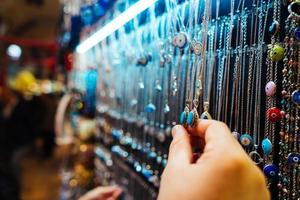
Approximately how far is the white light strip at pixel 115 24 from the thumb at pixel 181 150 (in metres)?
0.59

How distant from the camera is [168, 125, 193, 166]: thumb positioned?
706mm

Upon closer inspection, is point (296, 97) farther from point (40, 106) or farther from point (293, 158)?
point (40, 106)

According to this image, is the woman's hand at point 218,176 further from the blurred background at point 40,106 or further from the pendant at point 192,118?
the blurred background at point 40,106

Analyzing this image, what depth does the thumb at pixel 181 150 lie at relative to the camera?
27.8 inches

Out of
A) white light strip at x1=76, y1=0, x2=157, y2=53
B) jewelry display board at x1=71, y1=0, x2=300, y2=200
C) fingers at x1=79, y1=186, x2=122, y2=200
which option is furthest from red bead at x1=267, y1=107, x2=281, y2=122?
fingers at x1=79, y1=186, x2=122, y2=200

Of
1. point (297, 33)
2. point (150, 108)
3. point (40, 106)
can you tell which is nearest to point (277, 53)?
point (297, 33)

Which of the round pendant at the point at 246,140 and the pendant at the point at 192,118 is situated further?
the round pendant at the point at 246,140

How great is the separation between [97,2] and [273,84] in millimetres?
1242

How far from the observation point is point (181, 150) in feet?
2.40

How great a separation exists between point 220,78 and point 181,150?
0.37 meters

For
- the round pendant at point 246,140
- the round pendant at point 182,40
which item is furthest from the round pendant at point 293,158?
the round pendant at point 182,40

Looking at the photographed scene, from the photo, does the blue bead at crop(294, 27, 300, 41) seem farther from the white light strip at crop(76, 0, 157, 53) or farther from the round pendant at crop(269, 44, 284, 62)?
the white light strip at crop(76, 0, 157, 53)

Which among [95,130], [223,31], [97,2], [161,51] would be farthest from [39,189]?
[223,31]

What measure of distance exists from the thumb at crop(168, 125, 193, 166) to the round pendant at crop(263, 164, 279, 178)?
208 mm
